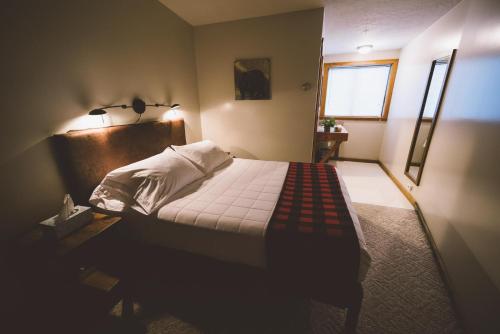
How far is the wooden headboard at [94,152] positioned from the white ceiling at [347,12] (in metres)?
1.63

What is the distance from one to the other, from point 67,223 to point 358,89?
17.6ft

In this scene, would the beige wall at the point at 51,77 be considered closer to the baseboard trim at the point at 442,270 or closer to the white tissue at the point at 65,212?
the white tissue at the point at 65,212

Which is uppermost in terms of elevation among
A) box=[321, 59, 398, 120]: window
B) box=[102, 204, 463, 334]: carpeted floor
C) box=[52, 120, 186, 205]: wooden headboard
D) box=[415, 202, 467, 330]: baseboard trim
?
box=[321, 59, 398, 120]: window

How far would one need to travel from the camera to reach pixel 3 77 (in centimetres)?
117

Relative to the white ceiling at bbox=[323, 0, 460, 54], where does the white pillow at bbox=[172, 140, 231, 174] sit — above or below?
below

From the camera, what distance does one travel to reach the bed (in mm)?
1189

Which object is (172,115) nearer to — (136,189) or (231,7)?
(136,189)

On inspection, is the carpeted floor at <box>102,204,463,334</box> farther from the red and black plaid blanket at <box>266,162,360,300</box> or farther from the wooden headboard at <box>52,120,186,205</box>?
the wooden headboard at <box>52,120,186,205</box>

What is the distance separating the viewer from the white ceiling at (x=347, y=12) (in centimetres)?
229

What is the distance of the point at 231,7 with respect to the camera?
7.95 feet

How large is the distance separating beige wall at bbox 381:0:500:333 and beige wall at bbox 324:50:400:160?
2003 mm

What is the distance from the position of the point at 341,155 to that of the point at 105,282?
16.7ft

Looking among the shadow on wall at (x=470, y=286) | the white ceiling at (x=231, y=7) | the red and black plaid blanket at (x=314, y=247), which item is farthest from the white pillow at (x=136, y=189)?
the shadow on wall at (x=470, y=286)

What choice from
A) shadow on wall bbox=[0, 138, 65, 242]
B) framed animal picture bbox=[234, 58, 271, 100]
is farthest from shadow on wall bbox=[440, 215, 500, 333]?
shadow on wall bbox=[0, 138, 65, 242]
